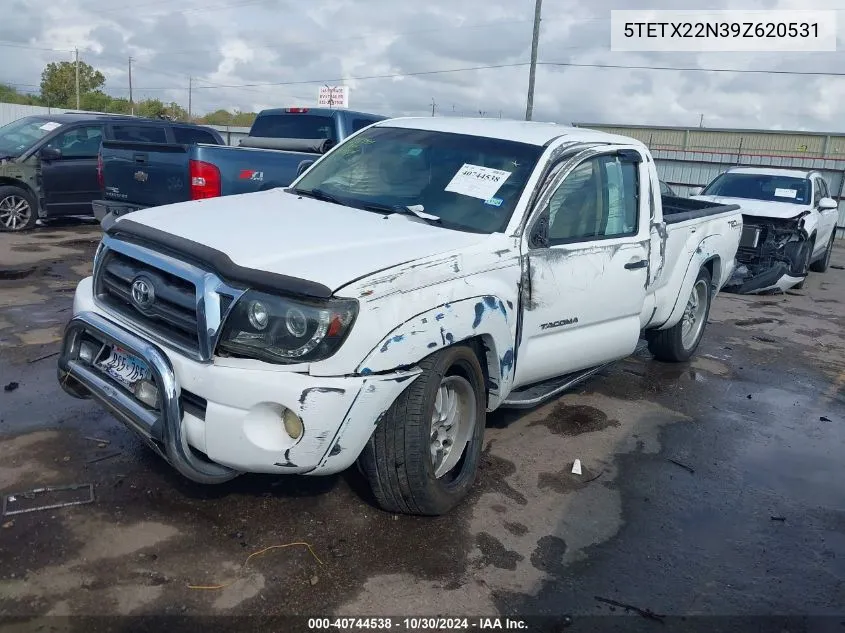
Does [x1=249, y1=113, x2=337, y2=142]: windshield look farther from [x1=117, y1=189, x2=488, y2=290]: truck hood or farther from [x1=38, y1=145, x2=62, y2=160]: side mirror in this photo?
[x1=117, y1=189, x2=488, y2=290]: truck hood

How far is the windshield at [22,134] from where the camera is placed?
35.8ft

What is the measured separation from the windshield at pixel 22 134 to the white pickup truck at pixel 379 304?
8219 mm

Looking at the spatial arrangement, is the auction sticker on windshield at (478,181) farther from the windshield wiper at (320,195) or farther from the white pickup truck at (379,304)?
the windshield wiper at (320,195)

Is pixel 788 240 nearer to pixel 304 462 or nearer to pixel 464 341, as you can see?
pixel 464 341

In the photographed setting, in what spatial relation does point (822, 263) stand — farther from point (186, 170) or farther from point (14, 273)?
point (14, 273)

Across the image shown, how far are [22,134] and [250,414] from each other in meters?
10.6

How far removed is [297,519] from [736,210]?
526 centimetres

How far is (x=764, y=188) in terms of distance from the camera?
39.0 ft

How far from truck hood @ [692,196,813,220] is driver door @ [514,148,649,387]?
5.75m

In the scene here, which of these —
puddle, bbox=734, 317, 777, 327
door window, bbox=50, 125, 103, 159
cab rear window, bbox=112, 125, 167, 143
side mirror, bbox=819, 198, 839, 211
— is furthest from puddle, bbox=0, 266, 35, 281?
side mirror, bbox=819, 198, 839, 211

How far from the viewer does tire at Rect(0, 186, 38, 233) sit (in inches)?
420

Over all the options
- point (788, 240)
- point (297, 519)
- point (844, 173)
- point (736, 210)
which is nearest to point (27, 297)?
point (297, 519)

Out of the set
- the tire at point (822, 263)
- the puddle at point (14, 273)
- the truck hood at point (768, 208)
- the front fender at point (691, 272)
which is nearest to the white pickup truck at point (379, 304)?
the front fender at point (691, 272)

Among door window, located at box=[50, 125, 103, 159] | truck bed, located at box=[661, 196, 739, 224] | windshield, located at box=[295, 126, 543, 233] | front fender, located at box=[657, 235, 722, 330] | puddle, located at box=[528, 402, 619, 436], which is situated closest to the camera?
windshield, located at box=[295, 126, 543, 233]
